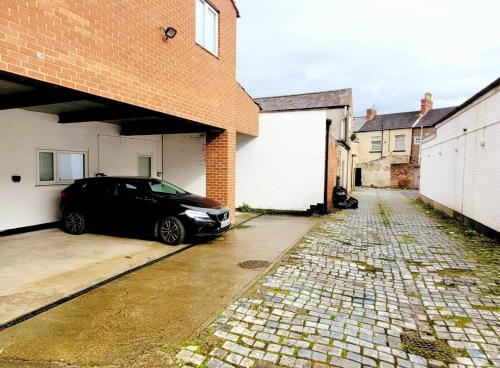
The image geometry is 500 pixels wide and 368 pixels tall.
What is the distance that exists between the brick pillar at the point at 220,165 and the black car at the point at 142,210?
146 centimetres

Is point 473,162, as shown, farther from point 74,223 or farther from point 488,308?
point 74,223

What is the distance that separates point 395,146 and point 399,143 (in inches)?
20.6

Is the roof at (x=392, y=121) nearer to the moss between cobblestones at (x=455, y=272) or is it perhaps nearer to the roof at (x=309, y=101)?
the roof at (x=309, y=101)

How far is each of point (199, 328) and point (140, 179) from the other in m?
5.13

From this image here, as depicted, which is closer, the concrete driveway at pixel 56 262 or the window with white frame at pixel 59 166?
the concrete driveway at pixel 56 262

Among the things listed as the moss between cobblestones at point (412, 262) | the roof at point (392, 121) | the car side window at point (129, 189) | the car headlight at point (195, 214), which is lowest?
the moss between cobblestones at point (412, 262)

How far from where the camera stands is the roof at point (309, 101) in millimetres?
20297

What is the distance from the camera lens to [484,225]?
8.14 m

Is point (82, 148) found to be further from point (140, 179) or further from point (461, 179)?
point (461, 179)

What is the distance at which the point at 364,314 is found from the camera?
366 cm

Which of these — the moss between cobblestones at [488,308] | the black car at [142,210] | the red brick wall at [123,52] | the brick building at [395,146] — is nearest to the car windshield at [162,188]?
the black car at [142,210]

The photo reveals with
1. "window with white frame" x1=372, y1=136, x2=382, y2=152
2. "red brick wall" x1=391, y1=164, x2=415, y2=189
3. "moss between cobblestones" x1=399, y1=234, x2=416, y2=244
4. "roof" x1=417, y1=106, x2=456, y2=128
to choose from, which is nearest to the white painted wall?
"moss between cobblestones" x1=399, y1=234, x2=416, y2=244

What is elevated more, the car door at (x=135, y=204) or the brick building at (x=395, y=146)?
the brick building at (x=395, y=146)

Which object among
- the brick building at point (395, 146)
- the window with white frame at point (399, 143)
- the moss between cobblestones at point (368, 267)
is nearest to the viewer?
the moss between cobblestones at point (368, 267)
